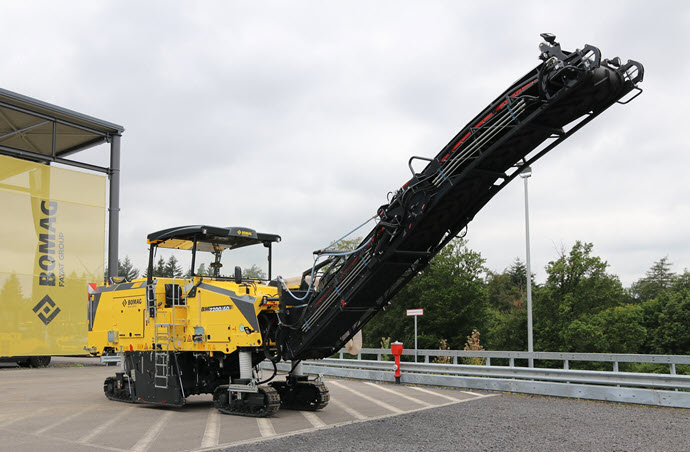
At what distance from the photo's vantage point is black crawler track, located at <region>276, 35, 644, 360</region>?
24.5 ft

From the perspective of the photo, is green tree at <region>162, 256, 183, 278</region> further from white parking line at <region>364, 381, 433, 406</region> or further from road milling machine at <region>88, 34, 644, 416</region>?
white parking line at <region>364, 381, 433, 406</region>

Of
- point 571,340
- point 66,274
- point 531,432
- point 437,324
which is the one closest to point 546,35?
point 531,432

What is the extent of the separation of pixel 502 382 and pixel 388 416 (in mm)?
4590

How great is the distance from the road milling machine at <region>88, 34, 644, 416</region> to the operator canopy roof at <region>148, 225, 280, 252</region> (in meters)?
0.02

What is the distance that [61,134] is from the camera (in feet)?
86.1

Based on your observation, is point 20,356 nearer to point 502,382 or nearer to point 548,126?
point 502,382

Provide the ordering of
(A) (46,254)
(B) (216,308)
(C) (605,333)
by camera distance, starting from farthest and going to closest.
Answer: (C) (605,333) < (A) (46,254) < (B) (216,308)

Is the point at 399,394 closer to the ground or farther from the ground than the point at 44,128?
closer to the ground

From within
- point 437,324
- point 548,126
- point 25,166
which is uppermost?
point 25,166

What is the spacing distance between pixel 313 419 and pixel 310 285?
2.19 m

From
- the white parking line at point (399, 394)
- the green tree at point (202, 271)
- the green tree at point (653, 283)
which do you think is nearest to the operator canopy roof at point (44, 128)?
the green tree at point (202, 271)

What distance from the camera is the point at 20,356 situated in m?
22.4

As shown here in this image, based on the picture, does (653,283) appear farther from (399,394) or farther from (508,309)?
(399,394)

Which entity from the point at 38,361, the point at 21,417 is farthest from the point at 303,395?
the point at 38,361
